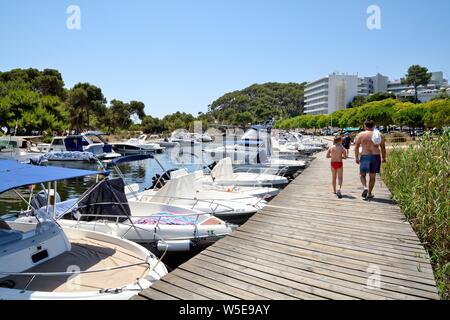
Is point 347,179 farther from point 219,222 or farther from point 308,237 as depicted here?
point 308,237

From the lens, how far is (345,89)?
144875 mm

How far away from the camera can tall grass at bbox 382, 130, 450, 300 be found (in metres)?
5.86

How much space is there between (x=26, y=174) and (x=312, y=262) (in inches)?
201

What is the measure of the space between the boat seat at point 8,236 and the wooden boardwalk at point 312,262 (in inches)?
112

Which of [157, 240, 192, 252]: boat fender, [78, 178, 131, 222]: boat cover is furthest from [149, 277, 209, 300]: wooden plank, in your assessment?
[78, 178, 131, 222]: boat cover

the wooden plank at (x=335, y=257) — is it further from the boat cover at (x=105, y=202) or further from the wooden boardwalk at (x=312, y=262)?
the boat cover at (x=105, y=202)

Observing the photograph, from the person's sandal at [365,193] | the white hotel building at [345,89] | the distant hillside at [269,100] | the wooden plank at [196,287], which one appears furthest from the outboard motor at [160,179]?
the distant hillside at [269,100]

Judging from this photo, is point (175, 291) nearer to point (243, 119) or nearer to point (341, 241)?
point (341, 241)

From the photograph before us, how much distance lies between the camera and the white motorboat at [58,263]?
5121mm

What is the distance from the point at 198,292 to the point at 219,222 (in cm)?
499

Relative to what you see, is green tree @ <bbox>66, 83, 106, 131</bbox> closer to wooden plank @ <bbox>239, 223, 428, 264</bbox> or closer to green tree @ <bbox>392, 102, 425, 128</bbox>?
green tree @ <bbox>392, 102, 425, 128</bbox>
